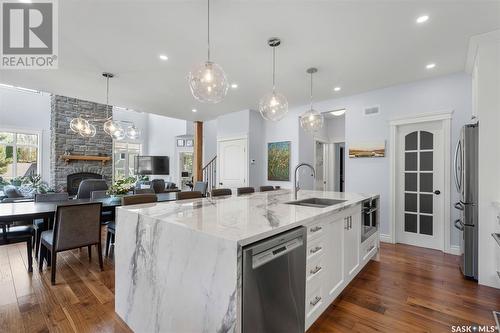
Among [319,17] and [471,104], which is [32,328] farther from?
[471,104]

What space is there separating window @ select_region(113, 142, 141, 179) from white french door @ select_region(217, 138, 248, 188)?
545cm

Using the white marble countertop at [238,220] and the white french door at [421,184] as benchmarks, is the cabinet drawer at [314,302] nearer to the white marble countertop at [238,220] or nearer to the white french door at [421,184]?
the white marble countertop at [238,220]

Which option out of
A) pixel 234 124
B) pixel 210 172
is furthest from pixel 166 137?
pixel 234 124

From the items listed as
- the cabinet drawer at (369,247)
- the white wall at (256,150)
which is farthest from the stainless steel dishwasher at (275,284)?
the white wall at (256,150)

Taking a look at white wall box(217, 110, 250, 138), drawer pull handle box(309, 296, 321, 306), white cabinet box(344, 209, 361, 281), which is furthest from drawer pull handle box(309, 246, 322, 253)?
white wall box(217, 110, 250, 138)

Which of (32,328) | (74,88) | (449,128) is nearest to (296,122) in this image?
(449,128)

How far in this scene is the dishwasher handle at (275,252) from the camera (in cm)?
122

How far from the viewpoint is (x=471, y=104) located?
3.42 meters

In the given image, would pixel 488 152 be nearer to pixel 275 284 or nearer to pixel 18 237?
pixel 275 284

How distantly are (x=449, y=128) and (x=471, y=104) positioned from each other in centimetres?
42

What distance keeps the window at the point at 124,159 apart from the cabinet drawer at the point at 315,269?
962 centimetres

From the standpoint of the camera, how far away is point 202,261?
1278 millimetres

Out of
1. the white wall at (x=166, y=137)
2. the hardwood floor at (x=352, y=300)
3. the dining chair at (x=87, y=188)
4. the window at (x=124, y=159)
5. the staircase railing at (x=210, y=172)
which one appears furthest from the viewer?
the white wall at (x=166, y=137)

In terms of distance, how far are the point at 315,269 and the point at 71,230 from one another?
2.78 meters
